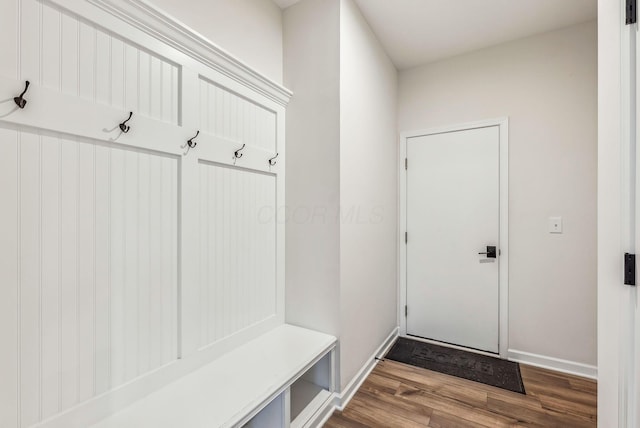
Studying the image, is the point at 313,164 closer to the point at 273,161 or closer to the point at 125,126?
the point at 273,161

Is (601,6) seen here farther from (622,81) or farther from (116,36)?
(116,36)

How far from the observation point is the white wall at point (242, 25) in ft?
4.69

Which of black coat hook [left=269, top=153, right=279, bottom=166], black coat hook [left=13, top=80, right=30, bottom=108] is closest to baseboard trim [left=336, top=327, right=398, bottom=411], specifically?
black coat hook [left=269, top=153, right=279, bottom=166]

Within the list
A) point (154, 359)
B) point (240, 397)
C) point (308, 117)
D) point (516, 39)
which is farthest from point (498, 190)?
point (154, 359)

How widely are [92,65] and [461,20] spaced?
93.4 inches

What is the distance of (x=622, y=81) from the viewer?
3.28 ft

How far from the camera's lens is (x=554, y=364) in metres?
2.26

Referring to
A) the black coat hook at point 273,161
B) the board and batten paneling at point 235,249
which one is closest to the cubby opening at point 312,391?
the board and batten paneling at point 235,249

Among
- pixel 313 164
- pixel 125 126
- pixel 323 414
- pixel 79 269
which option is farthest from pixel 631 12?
pixel 323 414

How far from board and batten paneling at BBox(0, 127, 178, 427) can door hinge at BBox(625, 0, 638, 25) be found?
1.78m

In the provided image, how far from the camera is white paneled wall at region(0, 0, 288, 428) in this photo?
90cm

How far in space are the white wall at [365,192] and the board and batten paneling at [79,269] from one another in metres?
1.03

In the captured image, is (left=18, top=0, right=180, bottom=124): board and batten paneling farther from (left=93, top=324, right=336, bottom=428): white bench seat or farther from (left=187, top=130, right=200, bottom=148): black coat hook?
(left=93, top=324, right=336, bottom=428): white bench seat

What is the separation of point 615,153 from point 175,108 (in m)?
1.76
